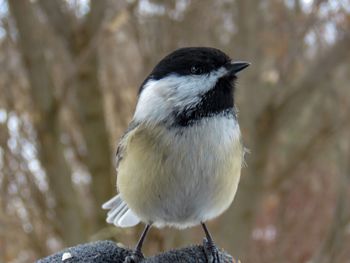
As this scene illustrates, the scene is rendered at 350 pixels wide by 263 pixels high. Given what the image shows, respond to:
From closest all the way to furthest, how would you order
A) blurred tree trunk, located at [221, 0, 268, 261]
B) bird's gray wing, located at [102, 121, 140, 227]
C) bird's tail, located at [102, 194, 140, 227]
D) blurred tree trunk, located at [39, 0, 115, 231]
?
bird's gray wing, located at [102, 121, 140, 227]
bird's tail, located at [102, 194, 140, 227]
blurred tree trunk, located at [39, 0, 115, 231]
blurred tree trunk, located at [221, 0, 268, 261]

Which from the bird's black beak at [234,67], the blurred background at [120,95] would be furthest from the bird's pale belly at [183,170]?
the blurred background at [120,95]

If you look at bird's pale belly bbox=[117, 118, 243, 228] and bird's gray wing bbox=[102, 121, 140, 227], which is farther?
bird's gray wing bbox=[102, 121, 140, 227]

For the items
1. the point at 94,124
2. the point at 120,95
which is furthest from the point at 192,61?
the point at 120,95

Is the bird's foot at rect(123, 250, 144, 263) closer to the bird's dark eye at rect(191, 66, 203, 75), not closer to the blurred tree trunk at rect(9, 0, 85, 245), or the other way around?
the bird's dark eye at rect(191, 66, 203, 75)

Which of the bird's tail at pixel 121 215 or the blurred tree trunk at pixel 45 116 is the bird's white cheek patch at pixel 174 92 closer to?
the bird's tail at pixel 121 215

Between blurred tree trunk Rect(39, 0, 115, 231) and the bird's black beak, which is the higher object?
blurred tree trunk Rect(39, 0, 115, 231)

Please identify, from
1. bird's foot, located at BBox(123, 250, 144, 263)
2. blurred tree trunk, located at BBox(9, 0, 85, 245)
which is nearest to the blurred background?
blurred tree trunk, located at BBox(9, 0, 85, 245)

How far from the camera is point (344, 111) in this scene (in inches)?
143

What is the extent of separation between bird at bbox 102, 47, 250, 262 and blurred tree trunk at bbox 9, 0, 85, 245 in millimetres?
1608

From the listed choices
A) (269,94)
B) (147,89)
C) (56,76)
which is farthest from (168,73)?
(56,76)

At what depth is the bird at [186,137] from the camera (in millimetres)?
1355

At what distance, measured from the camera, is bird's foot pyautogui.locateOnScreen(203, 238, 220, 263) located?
4.18 ft

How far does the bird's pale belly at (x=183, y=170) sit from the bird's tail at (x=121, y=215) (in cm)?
18

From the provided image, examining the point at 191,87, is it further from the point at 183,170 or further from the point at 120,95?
the point at 120,95
